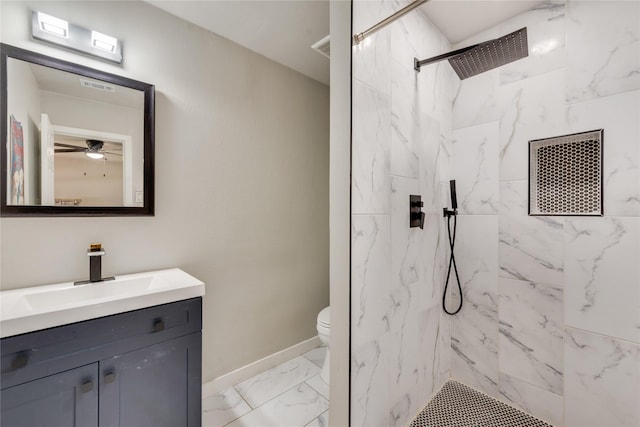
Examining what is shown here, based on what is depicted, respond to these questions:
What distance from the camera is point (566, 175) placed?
1550mm

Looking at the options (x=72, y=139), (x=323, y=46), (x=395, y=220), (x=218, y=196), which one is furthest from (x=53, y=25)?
(x=395, y=220)

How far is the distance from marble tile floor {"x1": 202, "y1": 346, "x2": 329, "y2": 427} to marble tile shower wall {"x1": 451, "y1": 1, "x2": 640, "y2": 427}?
1052 mm

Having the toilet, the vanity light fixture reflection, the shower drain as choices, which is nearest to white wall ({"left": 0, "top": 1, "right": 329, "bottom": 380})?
the vanity light fixture reflection

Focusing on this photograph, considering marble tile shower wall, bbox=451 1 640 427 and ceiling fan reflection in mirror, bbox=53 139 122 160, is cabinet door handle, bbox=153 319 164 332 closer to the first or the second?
ceiling fan reflection in mirror, bbox=53 139 122 160

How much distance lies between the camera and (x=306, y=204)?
2506mm

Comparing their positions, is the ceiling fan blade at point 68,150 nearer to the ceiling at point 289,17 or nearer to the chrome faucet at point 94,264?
the chrome faucet at point 94,264

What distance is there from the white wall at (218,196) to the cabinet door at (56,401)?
1.89ft

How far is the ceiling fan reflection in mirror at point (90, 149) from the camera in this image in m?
1.41

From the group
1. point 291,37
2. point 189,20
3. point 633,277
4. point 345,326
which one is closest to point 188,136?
point 189,20

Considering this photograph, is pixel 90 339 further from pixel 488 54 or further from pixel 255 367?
pixel 488 54

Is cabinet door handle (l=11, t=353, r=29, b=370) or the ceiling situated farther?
the ceiling

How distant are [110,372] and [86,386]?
0.08 meters

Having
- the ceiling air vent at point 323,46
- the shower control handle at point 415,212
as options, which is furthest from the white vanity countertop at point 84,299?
the ceiling air vent at point 323,46

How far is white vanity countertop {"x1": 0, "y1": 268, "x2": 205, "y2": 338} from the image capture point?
1.00 meters
